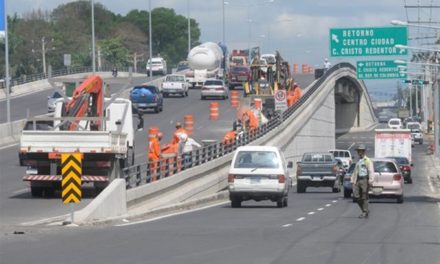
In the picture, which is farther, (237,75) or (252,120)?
(237,75)

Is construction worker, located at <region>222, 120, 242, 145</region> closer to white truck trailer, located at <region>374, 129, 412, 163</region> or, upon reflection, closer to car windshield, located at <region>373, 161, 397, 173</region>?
car windshield, located at <region>373, 161, 397, 173</region>

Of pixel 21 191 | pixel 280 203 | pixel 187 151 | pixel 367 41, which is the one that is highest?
pixel 367 41

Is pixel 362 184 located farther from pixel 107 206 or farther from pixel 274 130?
pixel 274 130

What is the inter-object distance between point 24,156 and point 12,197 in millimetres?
1370

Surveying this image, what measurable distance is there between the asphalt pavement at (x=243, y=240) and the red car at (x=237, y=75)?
67633 mm

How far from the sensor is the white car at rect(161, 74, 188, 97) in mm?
90062

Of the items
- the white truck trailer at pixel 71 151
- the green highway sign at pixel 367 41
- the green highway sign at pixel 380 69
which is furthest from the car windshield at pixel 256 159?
the green highway sign at pixel 380 69

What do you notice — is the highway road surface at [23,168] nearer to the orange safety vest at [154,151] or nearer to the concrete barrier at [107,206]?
the concrete barrier at [107,206]

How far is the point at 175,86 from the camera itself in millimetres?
89875

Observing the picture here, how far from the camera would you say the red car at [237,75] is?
320 ft

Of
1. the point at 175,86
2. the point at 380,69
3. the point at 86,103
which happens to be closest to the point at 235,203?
the point at 86,103

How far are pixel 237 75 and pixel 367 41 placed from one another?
117 feet

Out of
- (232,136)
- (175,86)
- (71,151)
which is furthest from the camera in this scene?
(175,86)

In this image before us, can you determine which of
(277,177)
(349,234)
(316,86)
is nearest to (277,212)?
(277,177)
